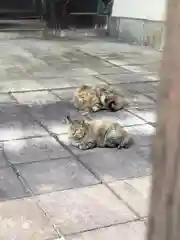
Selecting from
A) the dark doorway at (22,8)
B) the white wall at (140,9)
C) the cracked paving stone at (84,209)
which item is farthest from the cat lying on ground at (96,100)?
the dark doorway at (22,8)

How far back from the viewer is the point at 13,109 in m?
3.49

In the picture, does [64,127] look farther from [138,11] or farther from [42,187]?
[138,11]

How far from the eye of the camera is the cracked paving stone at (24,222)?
5.94 feet

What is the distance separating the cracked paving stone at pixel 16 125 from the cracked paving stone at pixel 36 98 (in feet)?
0.57

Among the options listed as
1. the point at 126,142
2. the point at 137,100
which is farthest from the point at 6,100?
the point at 126,142

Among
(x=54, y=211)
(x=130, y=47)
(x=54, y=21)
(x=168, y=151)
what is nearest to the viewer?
(x=168, y=151)

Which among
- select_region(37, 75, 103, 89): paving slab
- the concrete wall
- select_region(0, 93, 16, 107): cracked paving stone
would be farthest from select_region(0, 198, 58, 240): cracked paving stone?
the concrete wall

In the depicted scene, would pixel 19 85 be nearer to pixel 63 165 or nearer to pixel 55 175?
pixel 63 165

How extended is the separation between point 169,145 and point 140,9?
6458 mm

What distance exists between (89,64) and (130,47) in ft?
5.20

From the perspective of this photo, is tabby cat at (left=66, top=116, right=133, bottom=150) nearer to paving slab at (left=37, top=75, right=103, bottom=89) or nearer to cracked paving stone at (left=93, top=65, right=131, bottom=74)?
paving slab at (left=37, top=75, right=103, bottom=89)

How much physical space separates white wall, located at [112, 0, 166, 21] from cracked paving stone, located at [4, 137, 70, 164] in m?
3.94

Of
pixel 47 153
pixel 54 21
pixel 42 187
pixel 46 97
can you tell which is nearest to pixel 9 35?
pixel 54 21

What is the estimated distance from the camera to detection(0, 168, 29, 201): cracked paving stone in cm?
214
